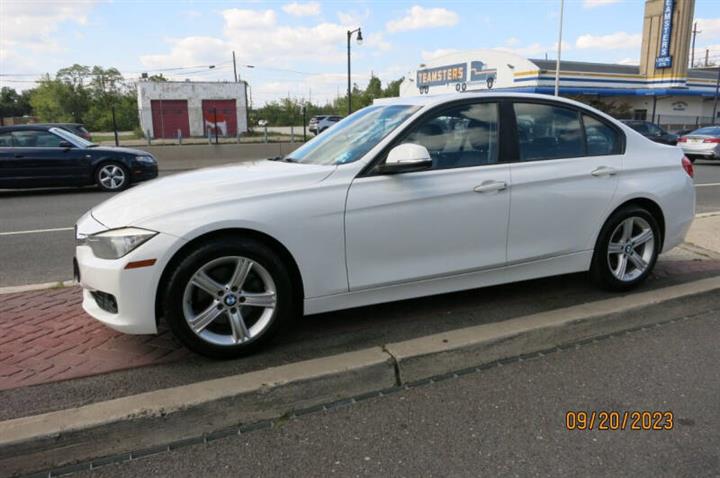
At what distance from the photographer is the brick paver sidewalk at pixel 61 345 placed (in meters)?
3.22

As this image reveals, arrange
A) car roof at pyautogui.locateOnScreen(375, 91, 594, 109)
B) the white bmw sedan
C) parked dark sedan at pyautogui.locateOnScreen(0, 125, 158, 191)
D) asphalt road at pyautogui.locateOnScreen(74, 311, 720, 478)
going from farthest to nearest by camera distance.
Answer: parked dark sedan at pyautogui.locateOnScreen(0, 125, 158, 191), car roof at pyautogui.locateOnScreen(375, 91, 594, 109), the white bmw sedan, asphalt road at pyautogui.locateOnScreen(74, 311, 720, 478)

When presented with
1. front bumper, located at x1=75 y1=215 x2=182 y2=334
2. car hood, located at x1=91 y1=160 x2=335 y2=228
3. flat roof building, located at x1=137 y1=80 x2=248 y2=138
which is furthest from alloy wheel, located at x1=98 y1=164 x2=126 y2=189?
flat roof building, located at x1=137 y1=80 x2=248 y2=138

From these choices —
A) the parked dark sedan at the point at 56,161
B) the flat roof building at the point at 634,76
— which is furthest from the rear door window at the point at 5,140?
the flat roof building at the point at 634,76

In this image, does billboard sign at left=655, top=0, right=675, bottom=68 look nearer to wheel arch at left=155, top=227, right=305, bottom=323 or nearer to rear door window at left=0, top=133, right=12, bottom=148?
rear door window at left=0, top=133, right=12, bottom=148

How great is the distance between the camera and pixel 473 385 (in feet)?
10.6

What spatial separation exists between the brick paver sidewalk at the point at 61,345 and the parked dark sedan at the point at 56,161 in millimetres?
8500

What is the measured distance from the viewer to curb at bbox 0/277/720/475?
2590mm

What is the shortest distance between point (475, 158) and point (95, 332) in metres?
2.80

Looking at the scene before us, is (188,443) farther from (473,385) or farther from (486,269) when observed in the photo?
(486,269)

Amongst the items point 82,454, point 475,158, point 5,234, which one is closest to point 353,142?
point 475,158

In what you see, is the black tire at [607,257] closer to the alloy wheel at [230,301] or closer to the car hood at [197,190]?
the car hood at [197,190]

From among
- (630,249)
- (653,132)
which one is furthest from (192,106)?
(630,249)

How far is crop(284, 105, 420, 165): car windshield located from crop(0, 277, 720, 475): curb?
1.30m

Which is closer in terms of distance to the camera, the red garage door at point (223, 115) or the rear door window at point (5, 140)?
the rear door window at point (5, 140)
